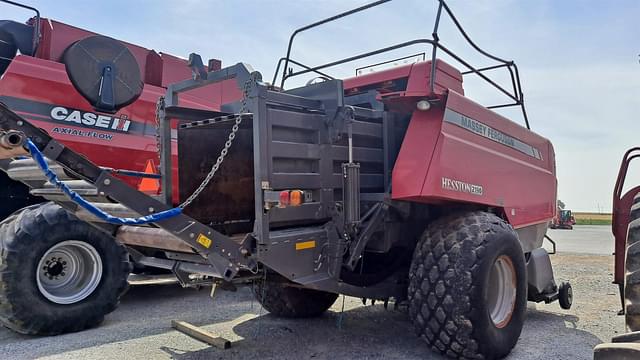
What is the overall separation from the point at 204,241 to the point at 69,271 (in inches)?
112

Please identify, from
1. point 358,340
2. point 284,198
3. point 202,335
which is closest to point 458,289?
point 358,340

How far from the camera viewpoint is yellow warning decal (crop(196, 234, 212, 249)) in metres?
3.15

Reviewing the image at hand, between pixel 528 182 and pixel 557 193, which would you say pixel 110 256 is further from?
pixel 557 193

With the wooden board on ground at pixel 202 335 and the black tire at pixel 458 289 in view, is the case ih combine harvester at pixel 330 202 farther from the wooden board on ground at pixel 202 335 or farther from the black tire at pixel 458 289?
the wooden board on ground at pixel 202 335

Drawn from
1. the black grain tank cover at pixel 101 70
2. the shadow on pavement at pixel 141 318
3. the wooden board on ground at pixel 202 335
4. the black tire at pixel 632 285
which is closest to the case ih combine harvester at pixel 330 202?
the shadow on pavement at pixel 141 318

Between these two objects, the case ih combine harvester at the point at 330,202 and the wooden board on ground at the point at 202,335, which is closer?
the case ih combine harvester at the point at 330,202

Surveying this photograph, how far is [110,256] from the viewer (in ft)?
17.6

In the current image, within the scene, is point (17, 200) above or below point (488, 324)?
above

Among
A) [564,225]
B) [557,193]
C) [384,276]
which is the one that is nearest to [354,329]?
[384,276]

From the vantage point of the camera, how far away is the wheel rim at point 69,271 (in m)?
5.02

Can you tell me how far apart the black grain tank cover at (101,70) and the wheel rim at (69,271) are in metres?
1.77

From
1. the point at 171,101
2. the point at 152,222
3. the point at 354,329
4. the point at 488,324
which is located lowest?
the point at 354,329

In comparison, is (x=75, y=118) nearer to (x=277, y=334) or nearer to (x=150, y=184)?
(x=150, y=184)

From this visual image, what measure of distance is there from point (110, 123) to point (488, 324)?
15.6ft
